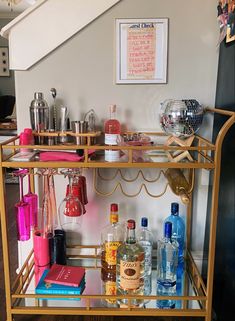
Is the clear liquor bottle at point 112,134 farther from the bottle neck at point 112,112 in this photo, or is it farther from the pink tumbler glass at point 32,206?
the pink tumbler glass at point 32,206

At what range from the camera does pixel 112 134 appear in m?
1.11

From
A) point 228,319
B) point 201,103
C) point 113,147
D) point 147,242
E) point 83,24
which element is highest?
point 83,24

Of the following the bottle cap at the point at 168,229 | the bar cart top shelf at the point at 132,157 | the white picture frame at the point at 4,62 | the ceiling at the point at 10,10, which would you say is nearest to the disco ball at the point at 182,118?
the bar cart top shelf at the point at 132,157

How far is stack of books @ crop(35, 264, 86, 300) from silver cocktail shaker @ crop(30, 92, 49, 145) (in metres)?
0.50

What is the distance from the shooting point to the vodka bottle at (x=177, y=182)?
3.94 feet

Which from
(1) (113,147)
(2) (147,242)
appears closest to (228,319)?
(2) (147,242)

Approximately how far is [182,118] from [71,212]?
54 centimetres

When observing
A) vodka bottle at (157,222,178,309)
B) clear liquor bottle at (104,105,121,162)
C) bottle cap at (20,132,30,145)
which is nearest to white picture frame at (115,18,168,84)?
clear liquor bottle at (104,105,121,162)

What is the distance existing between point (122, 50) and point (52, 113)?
375 millimetres

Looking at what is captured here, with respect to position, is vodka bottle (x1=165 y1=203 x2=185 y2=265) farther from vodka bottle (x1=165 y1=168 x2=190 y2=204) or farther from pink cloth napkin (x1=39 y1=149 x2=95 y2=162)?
pink cloth napkin (x1=39 y1=149 x2=95 y2=162)

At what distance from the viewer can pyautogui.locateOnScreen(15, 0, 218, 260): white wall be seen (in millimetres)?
1229

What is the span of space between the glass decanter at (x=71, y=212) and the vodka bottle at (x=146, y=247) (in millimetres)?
259

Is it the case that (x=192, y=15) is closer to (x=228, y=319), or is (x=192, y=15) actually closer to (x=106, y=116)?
(x=106, y=116)

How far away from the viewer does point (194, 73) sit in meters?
1.27
